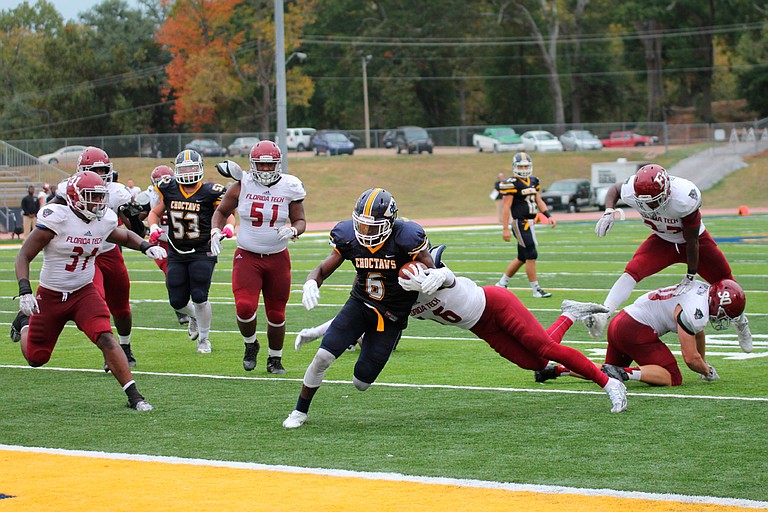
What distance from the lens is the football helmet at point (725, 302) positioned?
820 centimetres

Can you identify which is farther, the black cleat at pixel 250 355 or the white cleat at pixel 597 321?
the black cleat at pixel 250 355

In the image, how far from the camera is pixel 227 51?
200 ft

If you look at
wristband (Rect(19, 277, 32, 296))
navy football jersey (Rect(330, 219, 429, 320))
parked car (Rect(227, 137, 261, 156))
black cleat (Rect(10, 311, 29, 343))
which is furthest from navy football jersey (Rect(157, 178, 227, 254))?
parked car (Rect(227, 137, 261, 156))

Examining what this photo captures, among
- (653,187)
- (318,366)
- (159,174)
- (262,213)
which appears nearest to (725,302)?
(653,187)

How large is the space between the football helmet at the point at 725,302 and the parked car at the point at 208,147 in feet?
140

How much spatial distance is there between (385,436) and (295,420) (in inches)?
26.0

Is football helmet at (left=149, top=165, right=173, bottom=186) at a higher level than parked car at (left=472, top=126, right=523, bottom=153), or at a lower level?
lower

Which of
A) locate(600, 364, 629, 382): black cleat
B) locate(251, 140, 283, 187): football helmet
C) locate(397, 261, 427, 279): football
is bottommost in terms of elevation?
locate(600, 364, 629, 382): black cleat

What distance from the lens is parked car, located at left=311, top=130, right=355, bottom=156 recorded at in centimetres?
5312

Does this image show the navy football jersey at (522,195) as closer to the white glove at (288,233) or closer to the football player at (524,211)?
the football player at (524,211)

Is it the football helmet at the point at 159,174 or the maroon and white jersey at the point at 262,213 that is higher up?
the football helmet at the point at 159,174

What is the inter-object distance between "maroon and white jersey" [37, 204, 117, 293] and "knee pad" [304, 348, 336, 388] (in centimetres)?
200

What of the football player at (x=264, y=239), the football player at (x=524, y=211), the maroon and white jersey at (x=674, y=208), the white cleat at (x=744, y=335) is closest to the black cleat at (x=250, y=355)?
the football player at (x=264, y=239)

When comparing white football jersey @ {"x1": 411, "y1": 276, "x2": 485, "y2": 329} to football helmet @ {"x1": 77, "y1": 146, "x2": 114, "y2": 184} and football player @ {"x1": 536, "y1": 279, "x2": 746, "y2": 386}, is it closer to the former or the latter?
football player @ {"x1": 536, "y1": 279, "x2": 746, "y2": 386}
